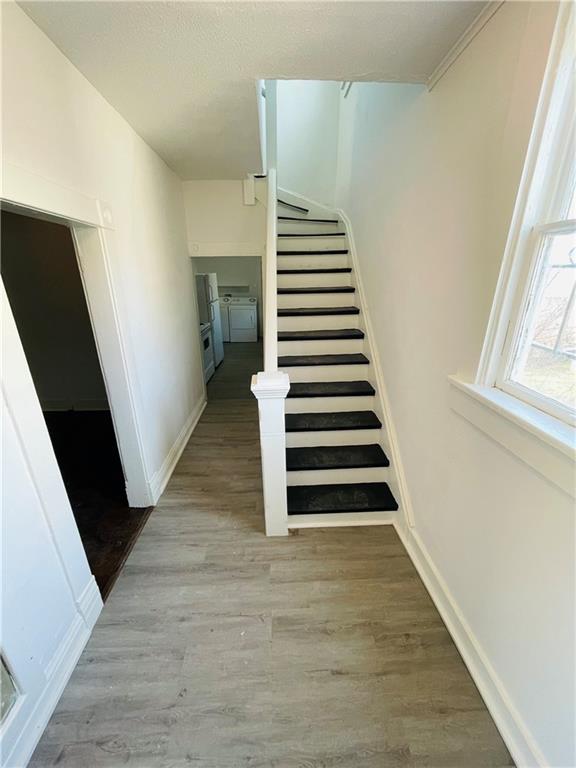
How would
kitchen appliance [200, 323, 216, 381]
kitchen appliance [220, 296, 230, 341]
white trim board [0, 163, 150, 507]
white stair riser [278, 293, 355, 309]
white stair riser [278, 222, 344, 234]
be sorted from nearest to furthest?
white trim board [0, 163, 150, 507], white stair riser [278, 293, 355, 309], white stair riser [278, 222, 344, 234], kitchen appliance [200, 323, 216, 381], kitchen appliance [220, 296, 230, 341]

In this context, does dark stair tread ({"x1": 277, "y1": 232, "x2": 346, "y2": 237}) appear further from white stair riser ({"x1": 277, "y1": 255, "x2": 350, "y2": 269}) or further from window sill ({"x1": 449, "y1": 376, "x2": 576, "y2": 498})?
window sill ({"x1": 449, "y1": 376, "x2": 576, "y2": 498})

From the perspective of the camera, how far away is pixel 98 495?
87.4 inches

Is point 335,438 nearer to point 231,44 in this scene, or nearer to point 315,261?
point 315,261

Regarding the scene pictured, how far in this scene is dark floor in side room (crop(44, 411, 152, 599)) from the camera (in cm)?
175

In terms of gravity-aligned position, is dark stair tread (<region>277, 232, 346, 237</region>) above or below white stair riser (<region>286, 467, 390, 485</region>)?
above

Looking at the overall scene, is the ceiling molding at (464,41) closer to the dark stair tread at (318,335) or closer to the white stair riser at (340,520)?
the dark stair tread at (318,335)

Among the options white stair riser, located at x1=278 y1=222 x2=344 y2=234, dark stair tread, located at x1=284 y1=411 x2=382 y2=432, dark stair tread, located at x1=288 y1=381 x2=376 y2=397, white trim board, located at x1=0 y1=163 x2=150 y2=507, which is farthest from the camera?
white stair riser, located at x1=278 y1=222 x2=344 y2=234

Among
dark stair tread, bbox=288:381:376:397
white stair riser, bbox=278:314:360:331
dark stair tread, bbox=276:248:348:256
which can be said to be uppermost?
dark stair tread, bbox=276:248:348:256

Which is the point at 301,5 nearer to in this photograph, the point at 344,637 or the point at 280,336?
the point at 280,336

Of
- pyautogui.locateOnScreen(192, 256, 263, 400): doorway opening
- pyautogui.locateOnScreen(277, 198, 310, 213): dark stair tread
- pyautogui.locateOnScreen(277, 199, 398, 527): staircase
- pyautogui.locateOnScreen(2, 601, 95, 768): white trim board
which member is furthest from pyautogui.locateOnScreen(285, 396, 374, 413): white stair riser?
pyautogui.locateOnScreen(192, 256, 263, 400): doorway opening

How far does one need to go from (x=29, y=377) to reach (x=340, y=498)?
5.35ft

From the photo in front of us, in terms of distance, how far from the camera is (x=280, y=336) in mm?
2547

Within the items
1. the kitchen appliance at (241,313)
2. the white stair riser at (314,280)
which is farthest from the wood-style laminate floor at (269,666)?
the kitchen appliance at (241,313)

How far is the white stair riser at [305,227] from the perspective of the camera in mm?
3670
